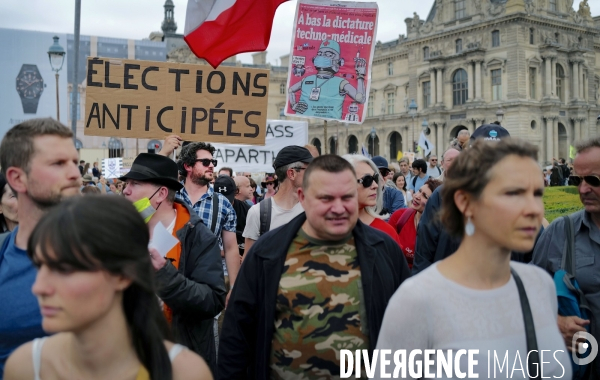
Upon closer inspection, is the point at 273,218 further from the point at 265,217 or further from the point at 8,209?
the point at 8,209

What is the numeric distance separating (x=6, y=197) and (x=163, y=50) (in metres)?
53.5

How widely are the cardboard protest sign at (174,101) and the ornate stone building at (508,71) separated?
4232 centimetres

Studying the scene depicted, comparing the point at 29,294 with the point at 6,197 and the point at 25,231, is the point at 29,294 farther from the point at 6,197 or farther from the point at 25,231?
the point at 6,197

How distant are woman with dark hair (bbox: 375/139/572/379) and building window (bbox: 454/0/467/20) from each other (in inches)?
2154

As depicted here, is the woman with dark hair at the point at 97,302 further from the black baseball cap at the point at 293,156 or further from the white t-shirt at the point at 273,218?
the black baseball cap at the point at 293,156

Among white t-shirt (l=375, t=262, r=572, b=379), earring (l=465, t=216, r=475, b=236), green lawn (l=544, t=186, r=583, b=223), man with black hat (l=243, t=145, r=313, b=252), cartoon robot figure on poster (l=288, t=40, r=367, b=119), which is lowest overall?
white t-shirt (l=375, t=262, r=572, b=379)

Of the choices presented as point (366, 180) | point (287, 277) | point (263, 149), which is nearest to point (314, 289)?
point (287, 277)

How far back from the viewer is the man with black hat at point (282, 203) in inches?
209

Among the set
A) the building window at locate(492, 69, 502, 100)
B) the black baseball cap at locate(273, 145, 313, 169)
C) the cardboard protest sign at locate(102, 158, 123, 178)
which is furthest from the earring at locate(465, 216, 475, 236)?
the building window at locate(492, 69, 502, 100)

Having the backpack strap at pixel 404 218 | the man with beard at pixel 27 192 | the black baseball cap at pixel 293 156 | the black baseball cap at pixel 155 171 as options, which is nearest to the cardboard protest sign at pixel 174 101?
the black baseball cap at pixel 293 156

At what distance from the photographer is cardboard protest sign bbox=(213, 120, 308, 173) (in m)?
11.5

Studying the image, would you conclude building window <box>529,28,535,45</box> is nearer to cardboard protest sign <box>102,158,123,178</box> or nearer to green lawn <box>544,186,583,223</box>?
green lawn <box>544,186,583,223</box>

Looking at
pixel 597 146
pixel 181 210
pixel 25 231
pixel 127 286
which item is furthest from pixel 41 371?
pixel 597 146

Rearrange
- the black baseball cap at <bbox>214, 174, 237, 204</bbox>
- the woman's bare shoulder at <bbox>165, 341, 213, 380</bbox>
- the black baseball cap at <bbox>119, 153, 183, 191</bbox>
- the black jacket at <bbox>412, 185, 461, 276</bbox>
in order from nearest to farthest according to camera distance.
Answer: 1. the woman's bare shoulder at <bbox>165, 341, 213, 380</bbox>
2. the black baseball cap at <bbox>119, 153, 183, 191</bbox>
3. the black jacket at <bbox>412, 185, 461, 276</bbox>
4. the black baseball cap at <bbox>214, 174, 237, 204</bbox>
